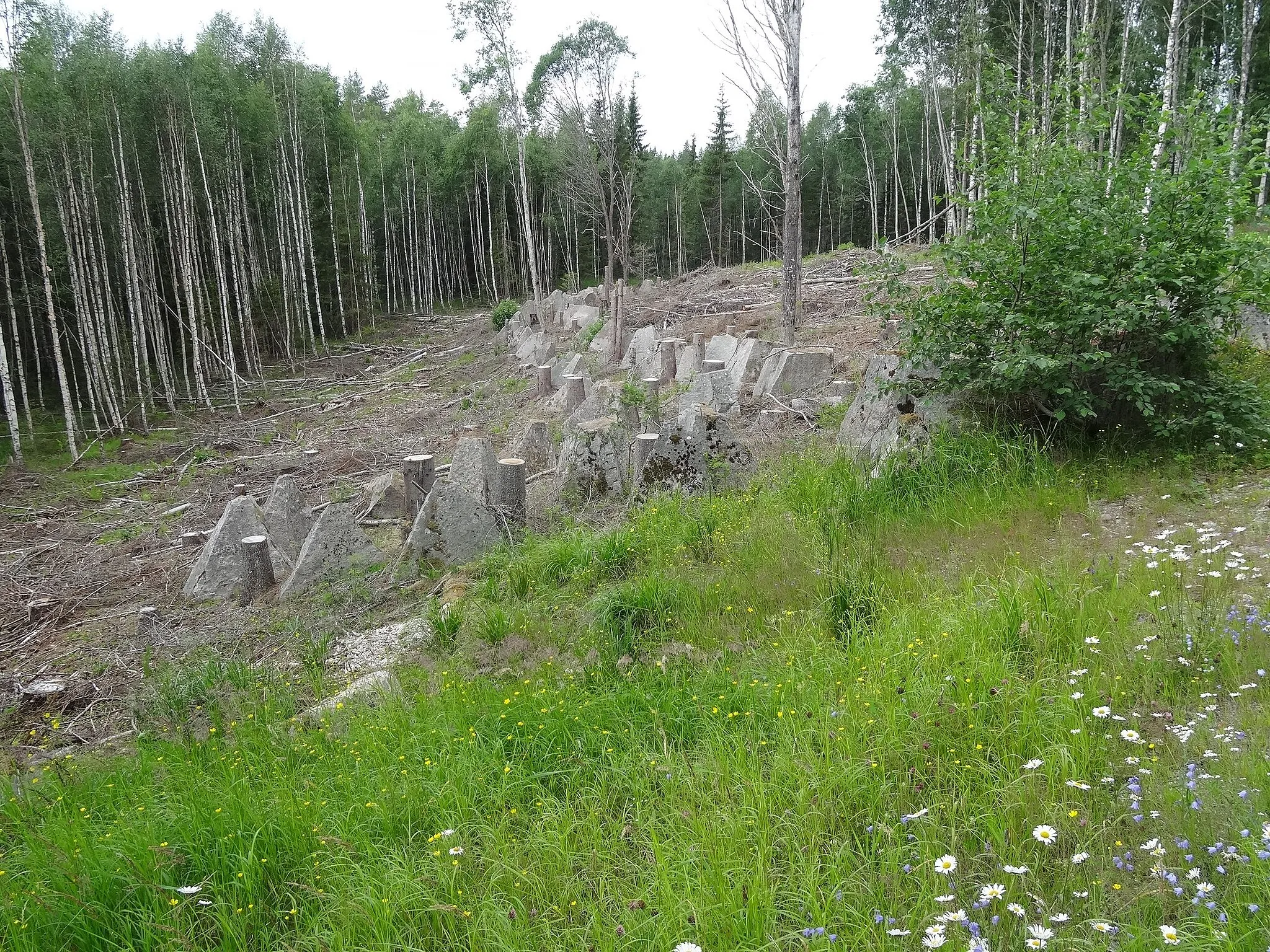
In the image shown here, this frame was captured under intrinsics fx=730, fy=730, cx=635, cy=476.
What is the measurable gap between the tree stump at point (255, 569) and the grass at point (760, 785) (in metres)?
2.57

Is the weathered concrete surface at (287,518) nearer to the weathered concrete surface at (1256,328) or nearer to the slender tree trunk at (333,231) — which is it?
the weathered concrete surface at (1256,328)

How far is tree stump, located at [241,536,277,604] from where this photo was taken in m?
7.20

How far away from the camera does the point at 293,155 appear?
2775 cm

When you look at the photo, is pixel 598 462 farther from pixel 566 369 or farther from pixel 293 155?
pixel 293 155

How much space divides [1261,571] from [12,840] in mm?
6067

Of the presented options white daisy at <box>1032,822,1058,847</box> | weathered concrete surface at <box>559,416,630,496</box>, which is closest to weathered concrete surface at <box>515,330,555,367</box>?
weathered concrete surface at <box>559,416,630,496</box>

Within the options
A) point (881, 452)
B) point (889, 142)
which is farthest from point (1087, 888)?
point (889, 142)

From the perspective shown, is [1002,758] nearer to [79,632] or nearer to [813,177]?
[79,632]

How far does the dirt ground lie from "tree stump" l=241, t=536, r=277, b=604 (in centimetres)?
20

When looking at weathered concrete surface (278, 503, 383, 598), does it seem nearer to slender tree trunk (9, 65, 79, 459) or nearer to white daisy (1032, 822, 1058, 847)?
white daisy (1032, 822, 1058, 847)

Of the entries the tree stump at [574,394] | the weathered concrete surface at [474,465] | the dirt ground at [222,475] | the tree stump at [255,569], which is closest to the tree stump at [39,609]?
the dirt ground at [222,475]

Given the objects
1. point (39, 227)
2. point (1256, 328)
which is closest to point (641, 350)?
point (1256, 328)

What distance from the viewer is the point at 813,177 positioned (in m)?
50.7

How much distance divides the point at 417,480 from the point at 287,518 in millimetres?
1725
